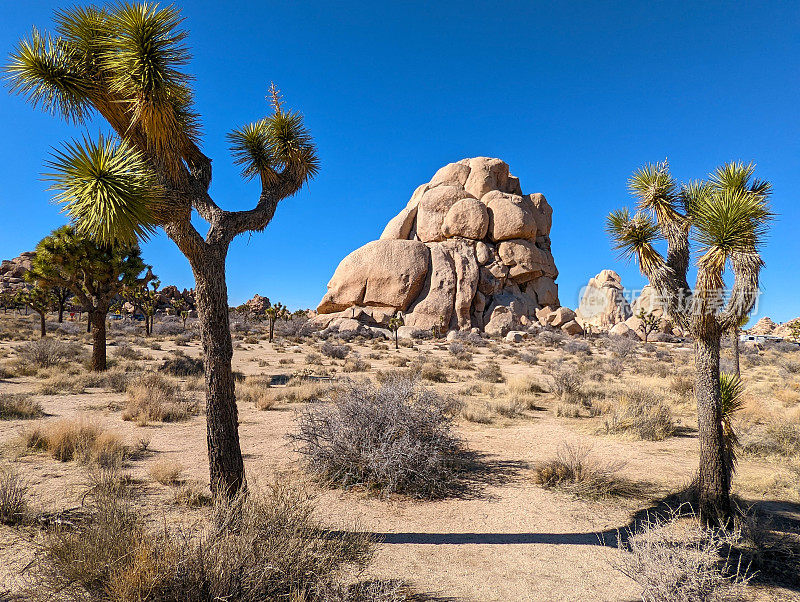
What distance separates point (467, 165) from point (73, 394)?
4076 centimetres

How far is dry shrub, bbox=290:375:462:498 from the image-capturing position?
226 inches

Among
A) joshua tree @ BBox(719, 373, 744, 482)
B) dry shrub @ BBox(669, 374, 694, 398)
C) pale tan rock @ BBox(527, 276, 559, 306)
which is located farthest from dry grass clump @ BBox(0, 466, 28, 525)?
pale tan rock @ BBox(527, 276, 559, 306)

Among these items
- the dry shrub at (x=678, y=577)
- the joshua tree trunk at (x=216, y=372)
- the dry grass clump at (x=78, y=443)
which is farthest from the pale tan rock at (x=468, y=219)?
the dry shrub at (x=678, y=577)

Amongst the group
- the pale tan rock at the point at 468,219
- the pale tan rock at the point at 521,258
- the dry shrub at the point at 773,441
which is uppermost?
the pale tan rock at the point at 468,219

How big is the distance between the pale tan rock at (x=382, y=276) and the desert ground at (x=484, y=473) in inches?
979

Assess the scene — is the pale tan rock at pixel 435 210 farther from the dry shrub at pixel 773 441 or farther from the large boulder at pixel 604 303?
the large boulder at pixel 604 303

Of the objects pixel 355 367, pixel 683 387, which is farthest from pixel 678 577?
pixel 355 367

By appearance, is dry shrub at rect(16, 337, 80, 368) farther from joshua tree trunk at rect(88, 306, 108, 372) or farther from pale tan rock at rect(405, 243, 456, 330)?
pale tan rock at rect(405, 243, 456, 330)

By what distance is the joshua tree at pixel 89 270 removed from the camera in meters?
13.9

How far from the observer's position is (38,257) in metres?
14.0

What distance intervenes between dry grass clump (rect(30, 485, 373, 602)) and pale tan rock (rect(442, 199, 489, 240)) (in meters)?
38.8

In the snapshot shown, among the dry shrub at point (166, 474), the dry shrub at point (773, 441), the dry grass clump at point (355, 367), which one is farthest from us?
the dry grass clump at point (355, 367)

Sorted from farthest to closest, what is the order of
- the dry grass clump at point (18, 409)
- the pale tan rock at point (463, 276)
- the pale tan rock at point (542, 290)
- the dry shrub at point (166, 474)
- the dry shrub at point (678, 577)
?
the pale tan rock at point (542, 290) < the pale tan rock at point (463, 276) < the dry grass clump at point (18, 409) < the dry shrub at point (166, 474) < the dry shrub at point (678, 577)

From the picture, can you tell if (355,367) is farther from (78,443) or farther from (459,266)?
(459,266)
